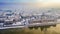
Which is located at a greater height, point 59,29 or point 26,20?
point 26,20

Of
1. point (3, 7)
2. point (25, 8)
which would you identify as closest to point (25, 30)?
point (25, 8)

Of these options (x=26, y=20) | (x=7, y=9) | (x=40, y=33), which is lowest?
(x=40, y=33)

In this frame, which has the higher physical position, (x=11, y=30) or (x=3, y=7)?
(x=3, y=7)

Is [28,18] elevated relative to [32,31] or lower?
elevated

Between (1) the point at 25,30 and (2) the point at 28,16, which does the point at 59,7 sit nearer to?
(2) the point at 28,16

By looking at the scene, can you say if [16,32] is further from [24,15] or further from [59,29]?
[59,29]

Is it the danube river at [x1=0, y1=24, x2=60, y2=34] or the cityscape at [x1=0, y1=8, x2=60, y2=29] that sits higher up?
the cityscape at [x1=0, y1=8, x2=60, y2=29]

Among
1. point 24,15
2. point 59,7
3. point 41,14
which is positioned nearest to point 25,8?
point 24,15

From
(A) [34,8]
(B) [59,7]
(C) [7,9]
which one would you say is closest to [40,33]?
(A) [34,8]

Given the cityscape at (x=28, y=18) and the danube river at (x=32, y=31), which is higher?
the cityscape at (x=28, y=18)
